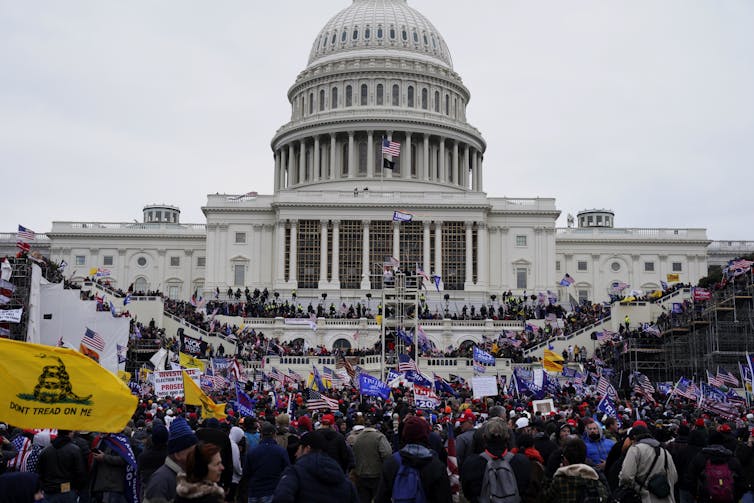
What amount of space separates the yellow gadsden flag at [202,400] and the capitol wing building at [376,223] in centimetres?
6090

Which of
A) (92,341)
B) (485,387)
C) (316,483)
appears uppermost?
(92,341)

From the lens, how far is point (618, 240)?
106312 mm

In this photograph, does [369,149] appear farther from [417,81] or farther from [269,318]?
[269,318]

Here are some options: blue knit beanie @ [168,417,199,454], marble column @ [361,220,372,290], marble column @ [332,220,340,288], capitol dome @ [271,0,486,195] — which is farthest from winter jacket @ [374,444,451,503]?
capitol dome @ [271,0,486,195]

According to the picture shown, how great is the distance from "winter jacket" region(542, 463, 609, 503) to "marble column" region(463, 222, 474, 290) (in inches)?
3082

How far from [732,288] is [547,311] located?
83.2 ft

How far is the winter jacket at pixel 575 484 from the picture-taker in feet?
42.0

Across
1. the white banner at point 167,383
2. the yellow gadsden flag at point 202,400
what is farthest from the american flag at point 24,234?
the yellow gadsden flag at point 202,400

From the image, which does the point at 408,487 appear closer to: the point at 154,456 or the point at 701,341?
the point at 154,456

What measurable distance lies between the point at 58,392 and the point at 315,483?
411cm

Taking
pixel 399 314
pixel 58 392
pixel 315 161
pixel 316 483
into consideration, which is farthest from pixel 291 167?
pixel 316 483

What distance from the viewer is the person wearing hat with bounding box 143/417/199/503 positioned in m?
11.9

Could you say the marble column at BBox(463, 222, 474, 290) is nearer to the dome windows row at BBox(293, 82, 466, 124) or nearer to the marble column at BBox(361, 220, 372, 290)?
the marble column at BBox(361, 220, 372, 290)

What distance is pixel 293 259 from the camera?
301 feet
